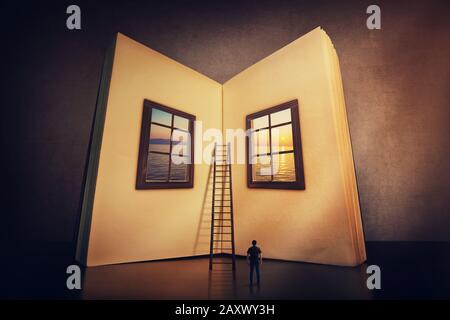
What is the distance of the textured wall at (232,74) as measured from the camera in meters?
4.12

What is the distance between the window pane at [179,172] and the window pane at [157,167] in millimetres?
95

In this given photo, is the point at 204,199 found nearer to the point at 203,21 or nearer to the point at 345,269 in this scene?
the point at 345,269

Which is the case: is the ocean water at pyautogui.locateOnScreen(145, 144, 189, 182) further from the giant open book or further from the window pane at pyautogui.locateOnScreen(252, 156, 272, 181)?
the window pane at pyautogui.locateOnScreen(252, 156, 272, 181)

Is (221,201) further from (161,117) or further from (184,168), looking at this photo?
(161,117)

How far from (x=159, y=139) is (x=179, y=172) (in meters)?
0.58

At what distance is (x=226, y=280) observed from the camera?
2434 millimetres

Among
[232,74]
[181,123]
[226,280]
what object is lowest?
[226,280]

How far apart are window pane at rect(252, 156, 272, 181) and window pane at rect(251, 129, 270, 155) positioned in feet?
0.35

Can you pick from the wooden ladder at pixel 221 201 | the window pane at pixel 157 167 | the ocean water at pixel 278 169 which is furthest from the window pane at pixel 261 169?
the window pane at pixel 157 167

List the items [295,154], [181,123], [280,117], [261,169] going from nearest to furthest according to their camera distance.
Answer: [295,154] → [280,117] → [261,169] → [181,123]

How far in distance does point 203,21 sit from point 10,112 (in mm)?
3973

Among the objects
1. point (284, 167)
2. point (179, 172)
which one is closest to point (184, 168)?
point (179, 172)

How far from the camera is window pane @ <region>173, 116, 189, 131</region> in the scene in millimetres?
3554

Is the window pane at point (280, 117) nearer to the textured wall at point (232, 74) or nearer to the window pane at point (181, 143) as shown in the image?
the window pane at point (181, 143)
